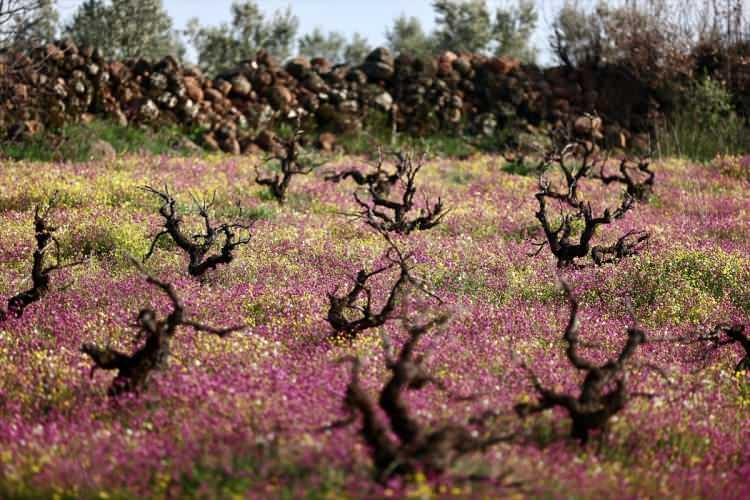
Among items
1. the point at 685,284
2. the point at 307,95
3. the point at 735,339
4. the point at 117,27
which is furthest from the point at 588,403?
the point at 117,27

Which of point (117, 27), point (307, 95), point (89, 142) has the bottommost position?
point (89, 142)

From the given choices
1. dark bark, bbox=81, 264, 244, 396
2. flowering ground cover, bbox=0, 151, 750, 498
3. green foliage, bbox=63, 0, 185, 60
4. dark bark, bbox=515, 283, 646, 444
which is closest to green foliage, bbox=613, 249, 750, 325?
flowering ground cover, bbox=0, 151, 750, 498

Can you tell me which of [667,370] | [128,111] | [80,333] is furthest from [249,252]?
[128,111]

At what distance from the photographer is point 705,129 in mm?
24094

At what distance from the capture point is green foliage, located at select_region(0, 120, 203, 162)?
17750 millimetres

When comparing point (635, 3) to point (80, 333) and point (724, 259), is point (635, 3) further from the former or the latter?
point (80, 333)

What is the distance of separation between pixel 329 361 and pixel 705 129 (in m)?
21.4

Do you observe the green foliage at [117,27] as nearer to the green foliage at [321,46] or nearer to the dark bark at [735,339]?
the green foliage at [321,46]

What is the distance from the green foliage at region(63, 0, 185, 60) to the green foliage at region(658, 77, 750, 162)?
73.9ft

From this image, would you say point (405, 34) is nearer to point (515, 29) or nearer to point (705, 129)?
point (515, 29)

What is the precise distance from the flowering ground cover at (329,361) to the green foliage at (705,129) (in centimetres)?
1051

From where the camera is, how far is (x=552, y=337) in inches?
285

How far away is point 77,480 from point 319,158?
58.5ft

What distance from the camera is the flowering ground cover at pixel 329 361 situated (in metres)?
4.02
